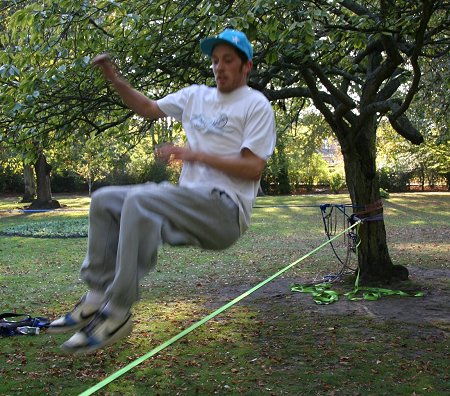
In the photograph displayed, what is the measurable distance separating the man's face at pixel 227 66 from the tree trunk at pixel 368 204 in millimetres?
5899

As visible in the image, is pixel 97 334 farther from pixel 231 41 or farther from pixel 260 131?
pixel 231 41

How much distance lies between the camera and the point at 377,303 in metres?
8.05

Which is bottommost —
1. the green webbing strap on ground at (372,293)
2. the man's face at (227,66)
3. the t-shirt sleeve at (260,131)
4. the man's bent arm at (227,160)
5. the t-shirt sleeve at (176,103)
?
the green webbing strap on ground at (372,293)

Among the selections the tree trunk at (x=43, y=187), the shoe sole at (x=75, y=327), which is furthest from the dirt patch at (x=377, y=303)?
the tree trunk at (x=43, y=187)

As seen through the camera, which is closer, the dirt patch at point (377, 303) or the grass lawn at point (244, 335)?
the grass lawn at point (244, 335)

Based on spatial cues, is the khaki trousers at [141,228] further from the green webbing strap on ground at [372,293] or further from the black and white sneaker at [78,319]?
the green webbing strap on ground at [372,293]

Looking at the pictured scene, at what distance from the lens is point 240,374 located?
5.62 metres

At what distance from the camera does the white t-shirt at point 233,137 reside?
304 centimetres

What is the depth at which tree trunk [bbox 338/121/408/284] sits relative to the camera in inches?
348

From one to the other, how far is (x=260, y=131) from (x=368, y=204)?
6.17 m

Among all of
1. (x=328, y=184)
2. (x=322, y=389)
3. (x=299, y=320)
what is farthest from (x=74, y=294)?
(x=328, y=184)

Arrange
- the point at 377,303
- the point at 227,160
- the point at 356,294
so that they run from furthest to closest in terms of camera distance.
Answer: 1. the point at 356,294
2. the point at 377,303
3. the point at 227,160

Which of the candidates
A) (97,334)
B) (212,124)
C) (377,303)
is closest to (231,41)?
(212,124)

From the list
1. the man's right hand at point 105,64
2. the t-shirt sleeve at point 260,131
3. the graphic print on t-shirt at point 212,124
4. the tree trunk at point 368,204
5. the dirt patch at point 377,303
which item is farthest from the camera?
the tree trunk at point 368,204
